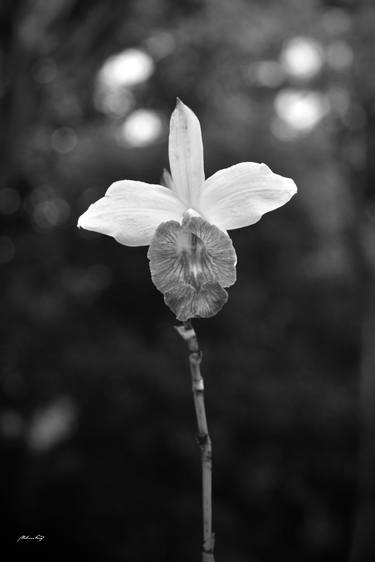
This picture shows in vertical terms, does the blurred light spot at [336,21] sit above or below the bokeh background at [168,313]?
above

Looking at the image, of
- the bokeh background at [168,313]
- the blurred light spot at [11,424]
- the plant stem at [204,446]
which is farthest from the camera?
the blurred light spot at [11,424]

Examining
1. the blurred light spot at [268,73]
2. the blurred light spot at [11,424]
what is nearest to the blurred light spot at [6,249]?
the blurred light spot at [11,424]

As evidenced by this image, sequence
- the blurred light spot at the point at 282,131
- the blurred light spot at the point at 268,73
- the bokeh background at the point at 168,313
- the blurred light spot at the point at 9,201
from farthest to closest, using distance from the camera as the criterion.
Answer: the blurred light spot at the point at 282,131 < the blurred light spot at the point at 9,201 < the blurred light spot at the point at 268,73 < the bokeh background at the point at 168,313

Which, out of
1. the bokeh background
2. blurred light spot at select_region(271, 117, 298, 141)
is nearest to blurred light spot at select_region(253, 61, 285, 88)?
the bokeh background

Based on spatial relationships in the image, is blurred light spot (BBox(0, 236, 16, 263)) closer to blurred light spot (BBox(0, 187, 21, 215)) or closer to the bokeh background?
the bokeh background

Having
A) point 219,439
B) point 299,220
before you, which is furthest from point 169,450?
point 299,220

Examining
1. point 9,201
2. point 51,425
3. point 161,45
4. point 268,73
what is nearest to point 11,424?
point 51,425

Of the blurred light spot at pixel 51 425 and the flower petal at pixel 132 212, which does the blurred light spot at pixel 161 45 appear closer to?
the blurred light spot at pixel 51 425
